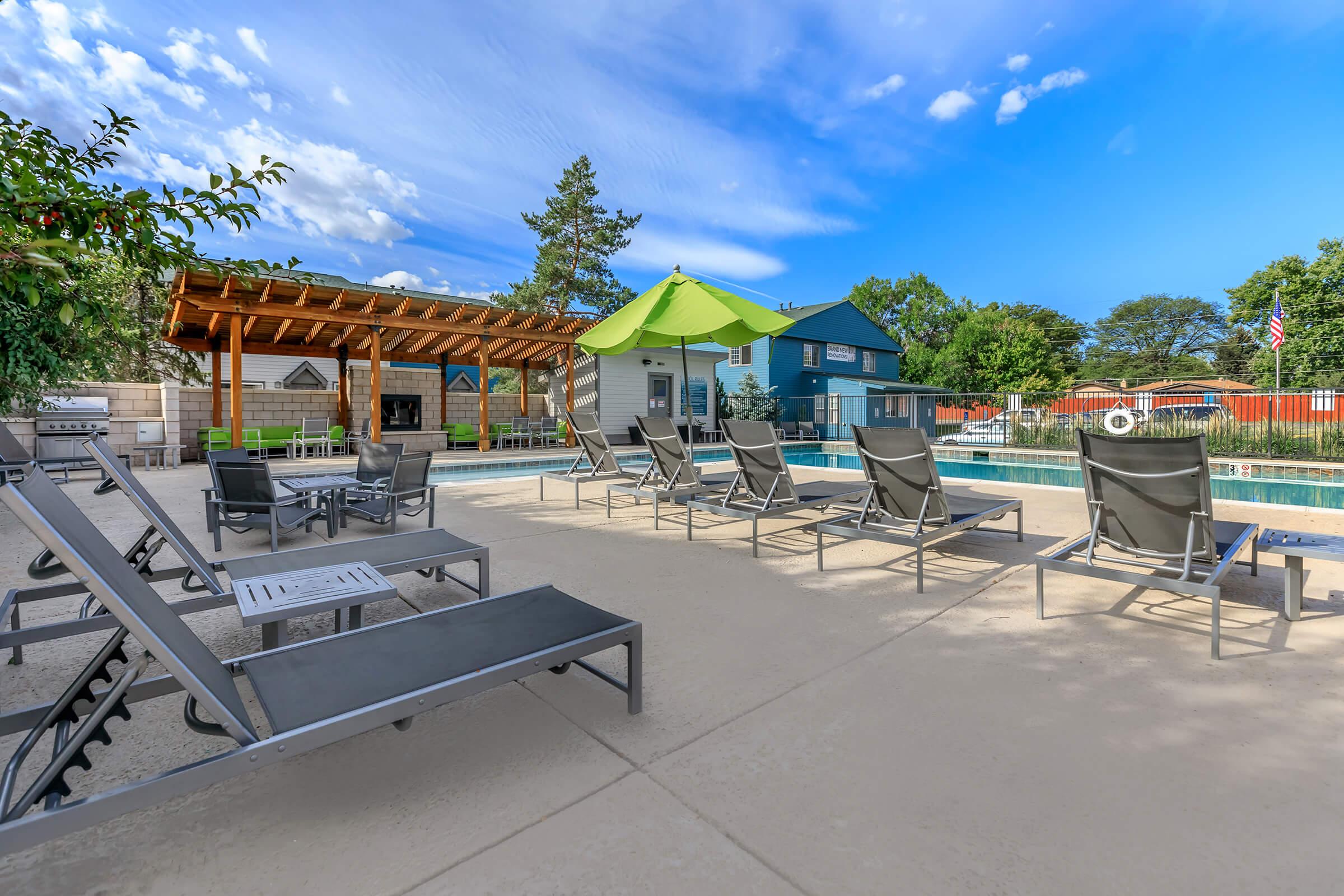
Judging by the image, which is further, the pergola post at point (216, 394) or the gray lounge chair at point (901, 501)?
the pergola post at point (216, 394)

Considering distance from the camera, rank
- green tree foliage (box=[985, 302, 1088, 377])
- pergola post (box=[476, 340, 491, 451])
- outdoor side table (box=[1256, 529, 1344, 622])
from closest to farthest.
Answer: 1. outdoor side table (box=[1256, 529, 1344, 622])
2. pergola post (box=[476, 340, 491, 451])
3. green tree foliage (box=[985, 302, 1088, 377])

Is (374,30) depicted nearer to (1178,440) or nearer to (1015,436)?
(1178,440)

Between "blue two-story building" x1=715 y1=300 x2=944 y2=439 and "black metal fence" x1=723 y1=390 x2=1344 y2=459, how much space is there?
0.07 metres

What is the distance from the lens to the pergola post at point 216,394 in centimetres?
1351

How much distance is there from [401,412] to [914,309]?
117 feet

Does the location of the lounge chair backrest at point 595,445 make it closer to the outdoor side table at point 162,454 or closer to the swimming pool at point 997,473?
the swimming pool at point 997,473

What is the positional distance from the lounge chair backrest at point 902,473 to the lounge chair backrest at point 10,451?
7270 millimetres

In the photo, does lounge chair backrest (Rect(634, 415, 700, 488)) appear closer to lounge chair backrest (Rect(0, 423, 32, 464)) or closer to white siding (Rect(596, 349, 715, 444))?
lounge chair backrest (Rect(0, 423, 32, 464))

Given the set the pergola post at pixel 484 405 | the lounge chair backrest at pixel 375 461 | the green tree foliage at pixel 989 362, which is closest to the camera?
the lounge chair backrest at pixel 375 461

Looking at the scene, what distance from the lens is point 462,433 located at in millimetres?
16797

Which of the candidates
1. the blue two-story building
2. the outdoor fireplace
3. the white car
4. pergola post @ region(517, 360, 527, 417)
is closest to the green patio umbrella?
the outdoor fireplace

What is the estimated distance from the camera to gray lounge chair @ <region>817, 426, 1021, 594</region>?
3930mm

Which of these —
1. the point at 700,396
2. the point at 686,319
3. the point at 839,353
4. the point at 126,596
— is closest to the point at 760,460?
the point at 686,319

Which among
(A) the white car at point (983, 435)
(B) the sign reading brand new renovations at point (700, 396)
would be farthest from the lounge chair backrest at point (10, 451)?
(A) the white car at point (983, 435)
